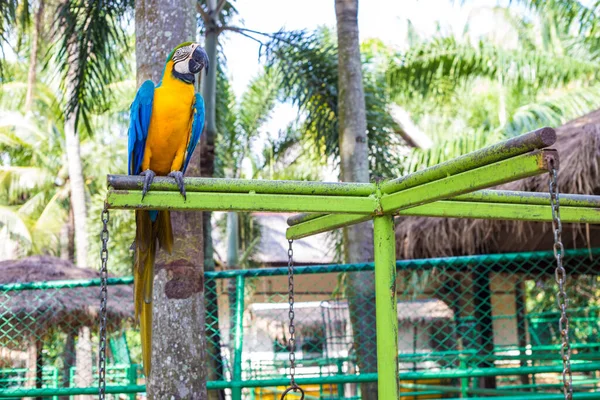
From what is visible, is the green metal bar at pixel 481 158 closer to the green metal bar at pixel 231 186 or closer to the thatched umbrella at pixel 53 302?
the green metal bar at pixel 231 186

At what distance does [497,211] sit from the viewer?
1949 mm

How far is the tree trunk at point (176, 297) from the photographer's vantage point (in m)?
2.47

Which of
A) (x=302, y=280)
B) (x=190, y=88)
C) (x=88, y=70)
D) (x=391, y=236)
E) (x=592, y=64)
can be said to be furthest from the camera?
(x=592, y=64)

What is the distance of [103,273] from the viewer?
1743mm

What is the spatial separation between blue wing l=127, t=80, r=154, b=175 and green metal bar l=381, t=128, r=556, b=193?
1239mm

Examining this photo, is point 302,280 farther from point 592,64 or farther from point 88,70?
point 592,64

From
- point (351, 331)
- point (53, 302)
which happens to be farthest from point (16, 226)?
point (351, 331)

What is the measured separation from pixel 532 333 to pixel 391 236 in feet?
19.4

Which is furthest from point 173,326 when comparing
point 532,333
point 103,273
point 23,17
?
point 532,333

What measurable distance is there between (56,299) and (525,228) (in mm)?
4070

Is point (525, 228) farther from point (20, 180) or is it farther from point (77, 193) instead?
point (20, 180)

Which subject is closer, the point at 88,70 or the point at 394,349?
the point at 394,349

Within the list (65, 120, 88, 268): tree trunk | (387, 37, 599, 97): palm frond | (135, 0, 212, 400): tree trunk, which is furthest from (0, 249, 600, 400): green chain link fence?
(387, 37, 599, 97): palm frond

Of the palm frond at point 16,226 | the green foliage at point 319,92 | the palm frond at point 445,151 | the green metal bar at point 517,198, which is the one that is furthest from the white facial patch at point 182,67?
the palm frond at point 16,226
